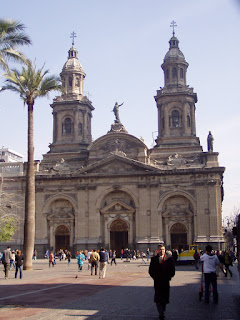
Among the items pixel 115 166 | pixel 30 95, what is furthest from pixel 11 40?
pixel 115 166

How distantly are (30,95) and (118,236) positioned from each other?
1144 inches

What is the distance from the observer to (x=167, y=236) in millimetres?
57781

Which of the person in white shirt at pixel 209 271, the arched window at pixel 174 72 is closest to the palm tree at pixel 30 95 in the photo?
the person in white shirt at pixel 209 271

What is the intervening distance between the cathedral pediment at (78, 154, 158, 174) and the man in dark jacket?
46.0m

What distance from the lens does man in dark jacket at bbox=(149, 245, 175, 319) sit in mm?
11969

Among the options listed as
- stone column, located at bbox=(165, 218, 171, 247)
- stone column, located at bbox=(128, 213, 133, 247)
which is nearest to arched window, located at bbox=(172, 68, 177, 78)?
stone column, located at bbox=(165, 218, 171, 247)

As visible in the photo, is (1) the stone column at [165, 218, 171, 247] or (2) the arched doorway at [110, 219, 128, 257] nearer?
(1) the stone column at [165, 218, 171, 247]

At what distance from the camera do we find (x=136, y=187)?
5888cm

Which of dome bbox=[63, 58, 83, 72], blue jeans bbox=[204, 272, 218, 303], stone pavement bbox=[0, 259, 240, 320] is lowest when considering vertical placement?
stone pavement bbox=[0, 259, 240, 320]

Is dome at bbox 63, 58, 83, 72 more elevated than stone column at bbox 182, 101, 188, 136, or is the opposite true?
dome at bbox 63, 58, 83, 72

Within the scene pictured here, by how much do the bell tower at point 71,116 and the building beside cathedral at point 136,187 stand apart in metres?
0.29

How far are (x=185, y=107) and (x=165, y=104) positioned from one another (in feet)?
8.78

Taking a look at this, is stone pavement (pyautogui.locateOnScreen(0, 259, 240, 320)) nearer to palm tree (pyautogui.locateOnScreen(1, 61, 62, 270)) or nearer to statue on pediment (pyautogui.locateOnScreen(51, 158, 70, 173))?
palm tree (pyautogui.locateOnScreen(1, 61, 62, 270))

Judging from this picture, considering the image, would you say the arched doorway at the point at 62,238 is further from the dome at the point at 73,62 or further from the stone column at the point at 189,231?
the dome at the point at 73,62
